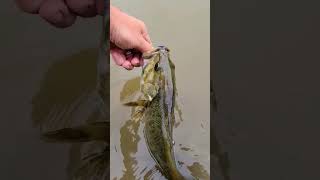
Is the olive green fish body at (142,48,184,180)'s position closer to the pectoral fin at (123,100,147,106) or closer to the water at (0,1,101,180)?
the pectoral fin at (123,100,147,106)

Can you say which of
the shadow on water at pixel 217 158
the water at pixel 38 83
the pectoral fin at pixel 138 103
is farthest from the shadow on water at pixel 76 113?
the shadow on water at pixel 217 158

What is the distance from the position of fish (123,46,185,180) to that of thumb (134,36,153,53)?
0.02 metres

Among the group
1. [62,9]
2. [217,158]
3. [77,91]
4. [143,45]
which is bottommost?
[217,158]

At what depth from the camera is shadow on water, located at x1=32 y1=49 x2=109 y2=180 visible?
1.47 meters

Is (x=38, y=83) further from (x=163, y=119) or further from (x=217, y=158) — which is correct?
(x=217, y=158)

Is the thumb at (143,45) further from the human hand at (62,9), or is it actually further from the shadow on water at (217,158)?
the shadow on water at (217,158)

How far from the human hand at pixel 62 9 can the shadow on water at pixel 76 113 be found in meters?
0.13

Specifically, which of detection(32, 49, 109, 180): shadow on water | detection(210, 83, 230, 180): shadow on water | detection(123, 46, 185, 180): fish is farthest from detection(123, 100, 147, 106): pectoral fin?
detection(210, 83, 230, 180): shadow on water

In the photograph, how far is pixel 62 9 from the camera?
148 cm

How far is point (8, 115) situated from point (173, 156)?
24.4 inches

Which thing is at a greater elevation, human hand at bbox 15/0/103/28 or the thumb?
human hand at bbox 15/0/103/28

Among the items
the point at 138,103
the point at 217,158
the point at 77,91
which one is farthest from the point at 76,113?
the point at 217,158

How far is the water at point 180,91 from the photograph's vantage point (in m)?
1.50

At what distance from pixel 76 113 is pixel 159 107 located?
31 centimetres
